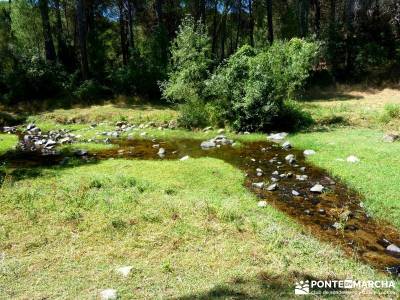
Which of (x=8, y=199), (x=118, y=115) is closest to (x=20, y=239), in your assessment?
(x=8, y=199)

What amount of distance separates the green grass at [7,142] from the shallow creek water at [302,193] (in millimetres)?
1049

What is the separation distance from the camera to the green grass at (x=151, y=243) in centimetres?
646

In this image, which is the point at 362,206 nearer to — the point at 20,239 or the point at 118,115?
the point at 20,239

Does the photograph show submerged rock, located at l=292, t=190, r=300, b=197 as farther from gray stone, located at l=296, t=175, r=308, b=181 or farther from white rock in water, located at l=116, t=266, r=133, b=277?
white rock in water, located at l=116, t=266, r=133, b=277

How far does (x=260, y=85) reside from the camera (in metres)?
18.9

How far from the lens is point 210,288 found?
247 inches

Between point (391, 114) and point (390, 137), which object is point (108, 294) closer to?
point (390, 137)

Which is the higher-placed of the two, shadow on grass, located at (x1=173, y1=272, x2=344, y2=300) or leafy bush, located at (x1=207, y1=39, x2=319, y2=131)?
leafy bush, located at (x1=207, y1=39, x2=319, y2=131)

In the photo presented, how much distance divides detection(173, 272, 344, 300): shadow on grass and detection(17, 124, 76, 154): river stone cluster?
13344 millimetres

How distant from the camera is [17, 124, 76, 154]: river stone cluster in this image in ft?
60.2

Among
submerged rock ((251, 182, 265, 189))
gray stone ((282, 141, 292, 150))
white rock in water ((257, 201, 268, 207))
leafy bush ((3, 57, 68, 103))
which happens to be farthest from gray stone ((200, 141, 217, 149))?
leafy bush ((3, 57, 68, 103))

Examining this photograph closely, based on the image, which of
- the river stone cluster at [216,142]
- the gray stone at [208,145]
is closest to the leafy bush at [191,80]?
the river stone cluster at [216,142]

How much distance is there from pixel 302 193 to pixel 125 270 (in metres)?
6.15

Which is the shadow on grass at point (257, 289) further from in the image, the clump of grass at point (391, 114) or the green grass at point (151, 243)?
the clump of grass at point (391, 114)
